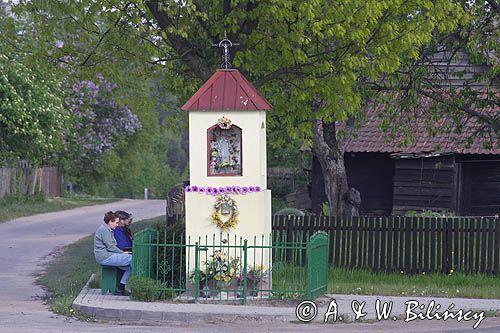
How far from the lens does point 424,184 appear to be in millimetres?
27625

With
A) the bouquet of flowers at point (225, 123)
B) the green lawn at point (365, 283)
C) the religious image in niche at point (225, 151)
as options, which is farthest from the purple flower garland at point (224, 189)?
the green lawn at point (365, 283)

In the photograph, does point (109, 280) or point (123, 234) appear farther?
point (123, 234)

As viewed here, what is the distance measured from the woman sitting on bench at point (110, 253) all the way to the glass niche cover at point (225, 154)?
1.73 metres

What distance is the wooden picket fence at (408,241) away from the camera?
1856cm

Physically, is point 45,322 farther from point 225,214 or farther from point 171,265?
point 225,214

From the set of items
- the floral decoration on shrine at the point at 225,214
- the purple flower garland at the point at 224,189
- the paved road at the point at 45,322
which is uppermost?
the purple flower garland at the point at 224,189

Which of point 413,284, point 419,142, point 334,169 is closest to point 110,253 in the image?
point 413,284

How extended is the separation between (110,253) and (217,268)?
164cm

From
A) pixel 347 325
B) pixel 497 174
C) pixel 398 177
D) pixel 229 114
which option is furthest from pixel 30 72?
pixel 347 325

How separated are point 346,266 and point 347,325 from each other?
263 inches

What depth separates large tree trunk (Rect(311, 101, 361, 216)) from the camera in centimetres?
2332

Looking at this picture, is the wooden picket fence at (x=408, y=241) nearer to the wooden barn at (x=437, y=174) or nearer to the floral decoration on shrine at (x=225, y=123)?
the floral decoration on shrine at (x=225, y=123)

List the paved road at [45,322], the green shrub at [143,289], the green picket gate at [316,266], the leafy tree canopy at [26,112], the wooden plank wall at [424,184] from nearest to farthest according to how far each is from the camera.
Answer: the paved road at [45,322] < the green picket gate at [316,266] < the green shrub at [143,289] < the wooden plank wall at [424,184] < the leafy tree canopy at [26,112]

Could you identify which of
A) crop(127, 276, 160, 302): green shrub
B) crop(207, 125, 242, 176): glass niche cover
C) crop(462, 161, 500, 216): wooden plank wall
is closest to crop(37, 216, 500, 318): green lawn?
crop(127, 276, 160, 302): green shrub
